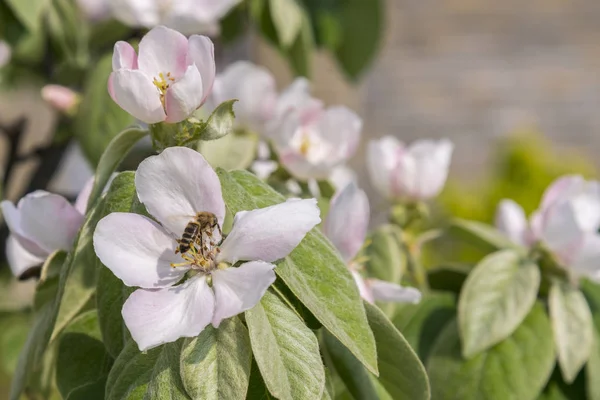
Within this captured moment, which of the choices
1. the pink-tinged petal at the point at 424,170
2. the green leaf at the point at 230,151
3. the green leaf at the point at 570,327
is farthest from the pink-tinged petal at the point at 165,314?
the pink-tinged petal at the point at 424,170

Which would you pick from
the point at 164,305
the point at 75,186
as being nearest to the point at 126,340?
the point at 164,305

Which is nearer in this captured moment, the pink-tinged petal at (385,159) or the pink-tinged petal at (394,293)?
the pink-tinged petal at (394,293)

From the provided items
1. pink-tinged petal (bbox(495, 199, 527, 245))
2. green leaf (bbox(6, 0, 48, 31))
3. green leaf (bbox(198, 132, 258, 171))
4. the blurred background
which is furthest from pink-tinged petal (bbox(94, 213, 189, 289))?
the blurred background

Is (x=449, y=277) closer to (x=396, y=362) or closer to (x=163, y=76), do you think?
(x=396, y=362)

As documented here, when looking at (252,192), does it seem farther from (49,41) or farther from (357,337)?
(49,41)

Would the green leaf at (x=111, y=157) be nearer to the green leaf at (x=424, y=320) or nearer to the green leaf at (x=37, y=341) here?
the green leaf at (x=37, y=341)

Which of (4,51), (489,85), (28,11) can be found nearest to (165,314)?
Result: (28,11)

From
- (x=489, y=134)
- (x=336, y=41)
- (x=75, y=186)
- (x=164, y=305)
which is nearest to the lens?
(x=164, y=305)

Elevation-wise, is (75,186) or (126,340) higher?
(126,340)
